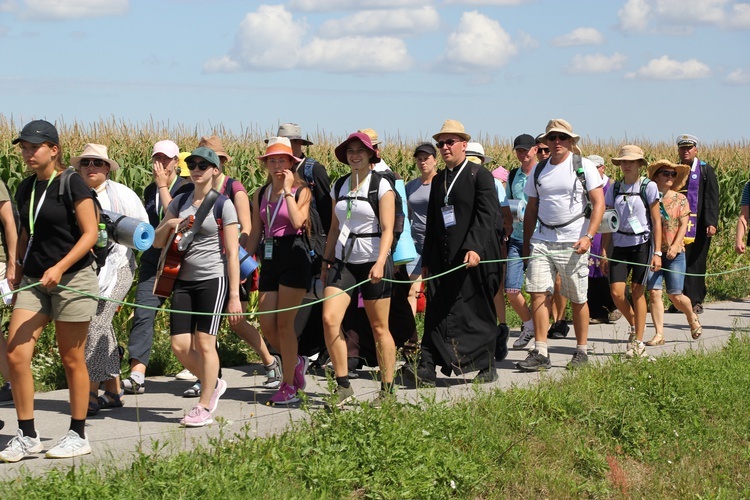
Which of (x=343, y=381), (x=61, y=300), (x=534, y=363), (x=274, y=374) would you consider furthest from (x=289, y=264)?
(x=534, y=363)

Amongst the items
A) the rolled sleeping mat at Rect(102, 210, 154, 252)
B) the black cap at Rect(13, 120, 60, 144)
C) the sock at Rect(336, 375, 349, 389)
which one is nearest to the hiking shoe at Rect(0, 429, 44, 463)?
the rolled sleeping mat at Rect(102, 210, 154, 252)

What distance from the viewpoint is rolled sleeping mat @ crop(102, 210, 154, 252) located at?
7.13 m

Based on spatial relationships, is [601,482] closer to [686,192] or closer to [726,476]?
[726,476]

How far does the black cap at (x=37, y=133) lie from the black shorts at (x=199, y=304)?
1453mm

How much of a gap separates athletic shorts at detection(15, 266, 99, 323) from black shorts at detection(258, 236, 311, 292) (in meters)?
1.89

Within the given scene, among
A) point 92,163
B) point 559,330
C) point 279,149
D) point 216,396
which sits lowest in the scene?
point 559,330

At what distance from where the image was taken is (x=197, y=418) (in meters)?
7.39

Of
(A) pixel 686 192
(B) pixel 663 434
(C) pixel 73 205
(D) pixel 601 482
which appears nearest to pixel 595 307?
(A) pixel 686 192

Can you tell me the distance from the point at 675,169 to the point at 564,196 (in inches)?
107

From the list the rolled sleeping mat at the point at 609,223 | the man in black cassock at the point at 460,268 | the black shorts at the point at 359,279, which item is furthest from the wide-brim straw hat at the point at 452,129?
the rolled sleeping mat at the point at 609,223

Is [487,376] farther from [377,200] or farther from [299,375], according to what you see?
[377,200]

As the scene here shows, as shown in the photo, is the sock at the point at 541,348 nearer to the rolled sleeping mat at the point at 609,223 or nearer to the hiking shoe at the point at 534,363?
the hiking shoe at the point at 534,363

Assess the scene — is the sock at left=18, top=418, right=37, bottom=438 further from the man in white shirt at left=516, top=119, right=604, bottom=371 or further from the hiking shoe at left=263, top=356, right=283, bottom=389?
the man in white shirt at left=516, top=119, right=604, bottom=371

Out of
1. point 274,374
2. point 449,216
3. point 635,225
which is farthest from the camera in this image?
point 635,225
